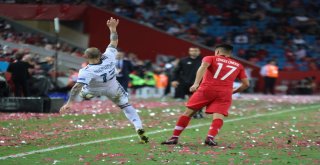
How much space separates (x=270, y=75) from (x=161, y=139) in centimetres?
2273

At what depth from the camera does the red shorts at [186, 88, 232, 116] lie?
13.4m

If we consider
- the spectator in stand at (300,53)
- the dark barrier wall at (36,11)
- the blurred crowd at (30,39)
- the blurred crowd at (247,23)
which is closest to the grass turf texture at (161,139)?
the blurred crowd at (30,39)

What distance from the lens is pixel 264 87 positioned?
3866 centimetres

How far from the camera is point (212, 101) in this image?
13.5 meters

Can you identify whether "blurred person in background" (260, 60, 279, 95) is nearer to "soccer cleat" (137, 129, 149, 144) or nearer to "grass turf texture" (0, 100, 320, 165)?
Result: "grass turf texture" (0, 100, 320, 165)

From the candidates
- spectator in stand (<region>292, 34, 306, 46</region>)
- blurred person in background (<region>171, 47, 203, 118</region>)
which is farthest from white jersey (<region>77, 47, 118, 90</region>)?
spectator in stand (<region>292, 34, 306, 46</region>)

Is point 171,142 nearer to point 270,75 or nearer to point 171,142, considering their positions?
point 171,142

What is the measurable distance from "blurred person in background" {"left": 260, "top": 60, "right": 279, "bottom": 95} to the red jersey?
2325 centimetres

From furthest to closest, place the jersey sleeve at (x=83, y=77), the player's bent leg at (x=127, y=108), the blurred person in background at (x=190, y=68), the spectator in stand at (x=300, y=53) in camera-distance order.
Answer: the spectator in stand at (x=300, y=53)
the blurred person in background at (x=190, y=68)
the player's bent leg at (x=127, y=108)
the jersey sleeve at (x=83, y=77)

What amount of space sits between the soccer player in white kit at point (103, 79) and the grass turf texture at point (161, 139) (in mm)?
681

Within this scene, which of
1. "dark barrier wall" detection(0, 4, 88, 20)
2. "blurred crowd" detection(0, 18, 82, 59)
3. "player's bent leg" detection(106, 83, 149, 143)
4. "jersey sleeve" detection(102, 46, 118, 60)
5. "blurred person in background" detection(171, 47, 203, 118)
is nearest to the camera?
"jersey sleeve" detection(102, 46, 118, 60)

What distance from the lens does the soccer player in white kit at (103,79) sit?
42.8 feet

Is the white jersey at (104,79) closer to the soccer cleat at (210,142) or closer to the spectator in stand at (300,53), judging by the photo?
the soccer cleat at (210,142)

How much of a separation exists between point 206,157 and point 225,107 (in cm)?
187
